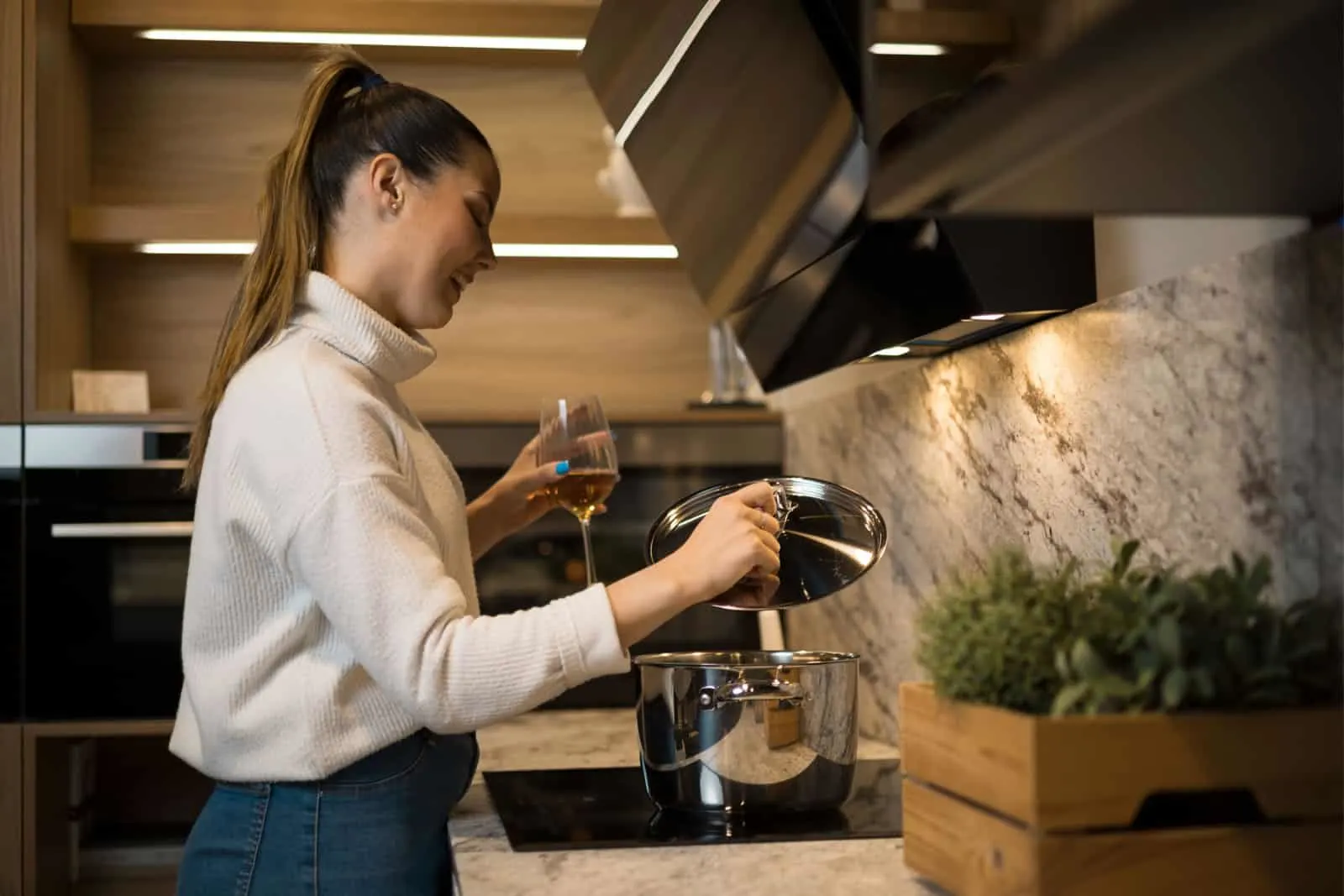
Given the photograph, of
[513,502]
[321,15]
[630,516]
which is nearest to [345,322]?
[513,502]

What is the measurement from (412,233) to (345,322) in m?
0.11

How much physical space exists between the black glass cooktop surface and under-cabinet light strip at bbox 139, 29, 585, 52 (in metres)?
1.57

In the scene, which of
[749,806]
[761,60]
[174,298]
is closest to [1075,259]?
[761,60]

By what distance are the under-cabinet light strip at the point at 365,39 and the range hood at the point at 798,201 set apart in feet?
2.55

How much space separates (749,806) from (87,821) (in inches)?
69.7

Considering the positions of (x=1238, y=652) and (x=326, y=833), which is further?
(x=326, y=833)

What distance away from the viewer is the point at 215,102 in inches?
112

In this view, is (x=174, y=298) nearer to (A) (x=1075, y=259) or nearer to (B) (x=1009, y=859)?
(A) (x=1075, y=259)

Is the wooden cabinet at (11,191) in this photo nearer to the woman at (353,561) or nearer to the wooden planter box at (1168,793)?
the woman at (353,561)

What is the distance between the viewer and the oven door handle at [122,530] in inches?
96.0

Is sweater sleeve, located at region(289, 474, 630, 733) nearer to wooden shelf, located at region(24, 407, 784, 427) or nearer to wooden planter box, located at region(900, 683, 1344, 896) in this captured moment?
wooden planter box, located at region(900, 683, 1344, 896)

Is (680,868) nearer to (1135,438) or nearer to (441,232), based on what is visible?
(1135,438)

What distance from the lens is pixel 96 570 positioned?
245cm

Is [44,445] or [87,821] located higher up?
[44,445]
